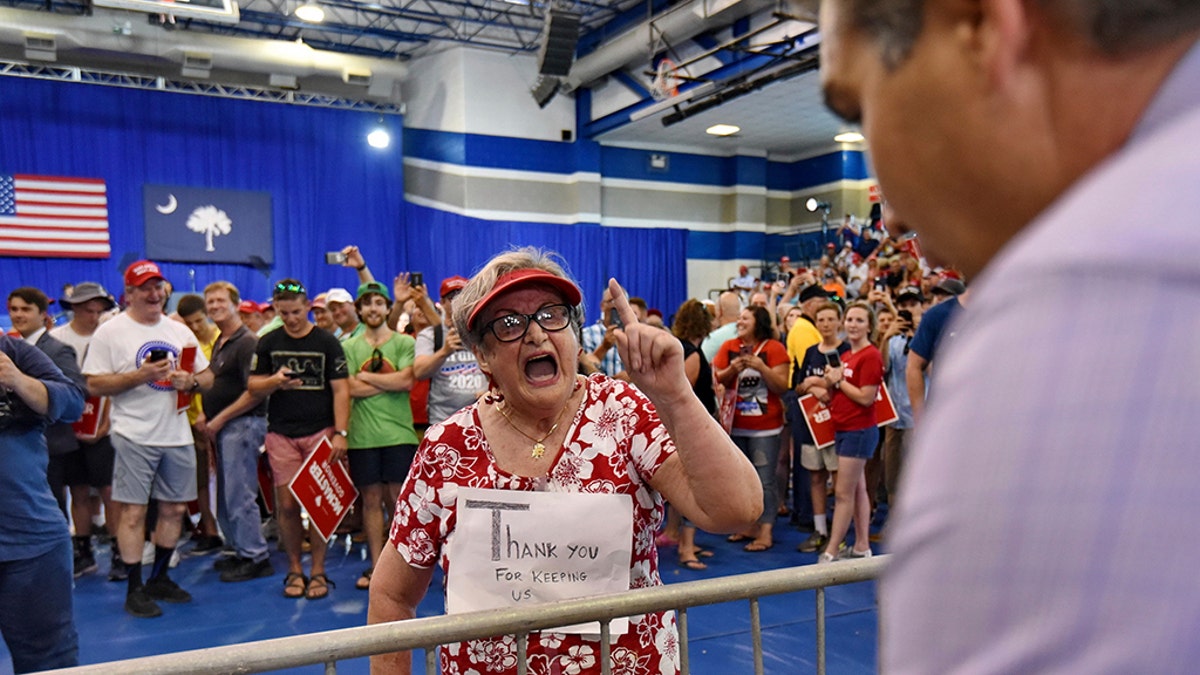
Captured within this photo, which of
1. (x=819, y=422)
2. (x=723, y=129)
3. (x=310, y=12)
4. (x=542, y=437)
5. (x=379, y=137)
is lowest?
(x=819, y=422)

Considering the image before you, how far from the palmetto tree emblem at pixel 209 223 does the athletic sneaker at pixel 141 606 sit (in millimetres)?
10095

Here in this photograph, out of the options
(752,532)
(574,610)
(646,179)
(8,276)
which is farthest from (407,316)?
(646,179)

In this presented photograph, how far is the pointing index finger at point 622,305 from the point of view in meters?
1.46

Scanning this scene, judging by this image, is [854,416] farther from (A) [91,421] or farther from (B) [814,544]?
(A) [91,421]

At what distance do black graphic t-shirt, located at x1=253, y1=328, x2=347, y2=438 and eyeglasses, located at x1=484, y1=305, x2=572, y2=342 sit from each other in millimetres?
3304

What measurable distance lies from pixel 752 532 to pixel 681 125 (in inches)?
404

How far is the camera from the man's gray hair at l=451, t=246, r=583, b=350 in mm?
1763

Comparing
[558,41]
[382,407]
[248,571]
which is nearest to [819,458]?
[382,407]

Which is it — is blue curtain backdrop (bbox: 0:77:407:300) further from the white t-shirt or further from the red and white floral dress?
the red and white floral dress

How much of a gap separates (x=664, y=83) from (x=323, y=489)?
353 inches

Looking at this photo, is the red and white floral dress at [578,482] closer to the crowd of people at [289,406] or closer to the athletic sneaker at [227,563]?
the crowd of people at [289,406]

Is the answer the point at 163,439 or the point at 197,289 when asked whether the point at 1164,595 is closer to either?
the point at 163,439

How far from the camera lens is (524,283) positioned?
171 centimetres

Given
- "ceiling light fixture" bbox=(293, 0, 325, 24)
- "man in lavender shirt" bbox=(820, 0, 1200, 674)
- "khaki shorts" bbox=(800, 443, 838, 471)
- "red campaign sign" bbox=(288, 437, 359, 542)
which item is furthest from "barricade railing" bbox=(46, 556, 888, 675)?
"ceiling light fixture" bbox=(293, 0, 325, 24)
